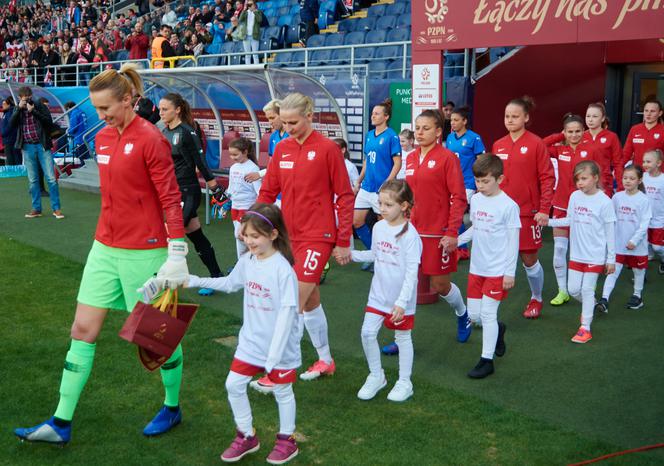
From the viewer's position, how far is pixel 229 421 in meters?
4.63

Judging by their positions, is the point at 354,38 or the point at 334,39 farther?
the point at 334,39

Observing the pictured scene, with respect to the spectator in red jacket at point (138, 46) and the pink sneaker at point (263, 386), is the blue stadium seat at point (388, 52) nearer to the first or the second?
the spectator in red jacket at point (138, 46)

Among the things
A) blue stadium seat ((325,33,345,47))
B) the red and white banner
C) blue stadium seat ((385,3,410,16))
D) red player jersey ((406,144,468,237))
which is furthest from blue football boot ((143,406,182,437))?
blue stadium seat ((385,3,410,16))

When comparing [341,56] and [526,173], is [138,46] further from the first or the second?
[526,173]

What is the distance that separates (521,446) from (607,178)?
15.4ft

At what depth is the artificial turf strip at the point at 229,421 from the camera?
13.6 ft

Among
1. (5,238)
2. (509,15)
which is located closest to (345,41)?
(509,15)

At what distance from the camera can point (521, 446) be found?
4.26 meters

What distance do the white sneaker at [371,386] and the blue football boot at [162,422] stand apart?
1.19m

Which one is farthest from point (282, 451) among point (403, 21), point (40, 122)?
point (403, 21)

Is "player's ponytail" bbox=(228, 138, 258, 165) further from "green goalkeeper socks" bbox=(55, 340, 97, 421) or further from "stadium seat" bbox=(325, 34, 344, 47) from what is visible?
"stadium seat" bbox=(325, 34, 344, 47)

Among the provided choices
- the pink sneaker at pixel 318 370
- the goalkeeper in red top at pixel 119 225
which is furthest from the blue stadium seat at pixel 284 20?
the goalkeeper in red top at pixel 119 225

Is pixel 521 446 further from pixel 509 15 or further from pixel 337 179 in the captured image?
pixel 509 15

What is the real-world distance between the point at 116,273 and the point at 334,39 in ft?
44.3
